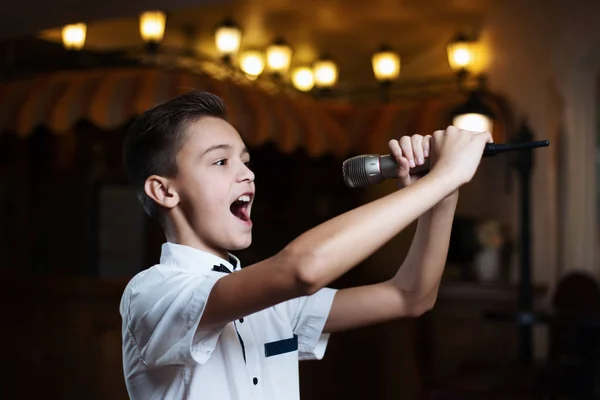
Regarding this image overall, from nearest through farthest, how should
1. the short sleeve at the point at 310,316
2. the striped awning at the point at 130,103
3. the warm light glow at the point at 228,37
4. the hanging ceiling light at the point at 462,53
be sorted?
the short sleeve at the point at 310,316
the striped awning at the point at 130,103
the hanging ceiling light at the point at 462,53
the warm light glow at the point at 228,37

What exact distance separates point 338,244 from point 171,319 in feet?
1.00

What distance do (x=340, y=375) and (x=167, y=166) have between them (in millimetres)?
4272

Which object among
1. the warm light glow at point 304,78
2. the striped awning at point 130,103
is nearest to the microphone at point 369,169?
the striped awning at point 130,103

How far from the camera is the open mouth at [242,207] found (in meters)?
1.35

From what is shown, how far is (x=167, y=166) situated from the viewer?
4.37ft

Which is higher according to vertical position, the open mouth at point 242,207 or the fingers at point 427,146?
the fingers at point 427,146

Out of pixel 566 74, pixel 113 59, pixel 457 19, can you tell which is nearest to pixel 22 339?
pixel 113 59

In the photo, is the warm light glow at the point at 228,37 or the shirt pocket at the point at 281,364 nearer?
the shirt pocket at the point at 281,364

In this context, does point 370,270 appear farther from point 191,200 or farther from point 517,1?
point 191,200

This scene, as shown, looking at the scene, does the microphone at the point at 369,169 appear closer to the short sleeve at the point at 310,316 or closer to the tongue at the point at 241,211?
the tongue at the point at 241,211

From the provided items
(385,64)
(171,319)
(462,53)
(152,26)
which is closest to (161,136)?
(171,319)

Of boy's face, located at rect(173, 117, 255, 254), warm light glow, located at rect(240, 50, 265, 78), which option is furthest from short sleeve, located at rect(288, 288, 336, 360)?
warm light glow, located at rect(240, 50, 265, 78)

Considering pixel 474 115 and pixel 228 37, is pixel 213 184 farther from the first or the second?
pixel 228 37

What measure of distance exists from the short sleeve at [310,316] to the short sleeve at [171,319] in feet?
0.85
